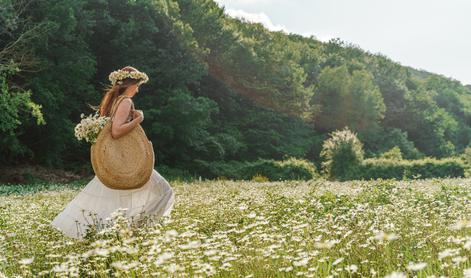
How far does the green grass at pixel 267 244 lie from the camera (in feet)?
15.1

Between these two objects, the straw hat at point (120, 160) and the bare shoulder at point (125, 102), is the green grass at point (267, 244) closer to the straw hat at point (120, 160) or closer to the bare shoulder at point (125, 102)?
the straw hat at point (120, 160)

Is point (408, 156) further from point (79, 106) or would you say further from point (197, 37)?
point (79, 106)

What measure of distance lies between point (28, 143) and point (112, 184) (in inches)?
1108

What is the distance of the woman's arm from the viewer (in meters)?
7.78

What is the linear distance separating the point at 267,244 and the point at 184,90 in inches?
1303

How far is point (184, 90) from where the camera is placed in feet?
126

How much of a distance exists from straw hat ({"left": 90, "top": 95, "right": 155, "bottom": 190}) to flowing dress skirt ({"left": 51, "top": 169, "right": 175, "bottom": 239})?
0.40 feet

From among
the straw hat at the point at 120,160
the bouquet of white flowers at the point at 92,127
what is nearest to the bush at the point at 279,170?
the straw hat at the point at 120,160

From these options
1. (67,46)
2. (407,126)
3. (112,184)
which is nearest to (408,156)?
(407,126)

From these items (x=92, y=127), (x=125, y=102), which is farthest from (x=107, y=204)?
(x=125, y=102)

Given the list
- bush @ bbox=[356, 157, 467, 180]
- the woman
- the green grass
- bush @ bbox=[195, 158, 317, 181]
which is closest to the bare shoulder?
the woman

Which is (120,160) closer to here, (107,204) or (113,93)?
(107,204)

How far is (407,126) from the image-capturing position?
69688 millimetres

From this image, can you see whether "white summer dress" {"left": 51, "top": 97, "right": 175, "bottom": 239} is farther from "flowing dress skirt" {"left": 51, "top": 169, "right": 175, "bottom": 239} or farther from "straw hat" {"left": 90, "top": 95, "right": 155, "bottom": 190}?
"straw hat" {"left": 90, "top": 95, "right": 155, "bottom": 190}
